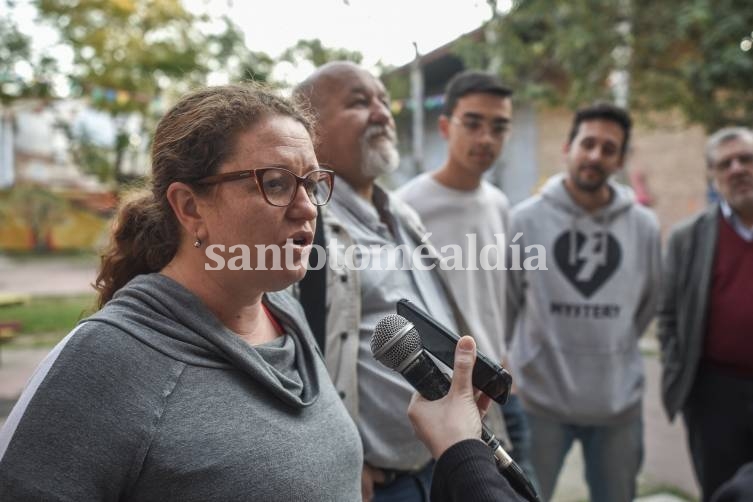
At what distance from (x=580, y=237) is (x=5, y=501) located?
9.05 feet

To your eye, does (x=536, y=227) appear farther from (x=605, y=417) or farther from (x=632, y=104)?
(x=632, y=104)

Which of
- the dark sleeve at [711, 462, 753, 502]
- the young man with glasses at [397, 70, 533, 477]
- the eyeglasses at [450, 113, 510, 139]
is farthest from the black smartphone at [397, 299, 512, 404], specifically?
the eyeglasses at [450, 113, 510, 139]

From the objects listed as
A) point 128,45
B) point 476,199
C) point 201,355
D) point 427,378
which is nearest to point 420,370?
point 427,378

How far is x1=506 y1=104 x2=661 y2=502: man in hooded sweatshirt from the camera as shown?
3.10 meters

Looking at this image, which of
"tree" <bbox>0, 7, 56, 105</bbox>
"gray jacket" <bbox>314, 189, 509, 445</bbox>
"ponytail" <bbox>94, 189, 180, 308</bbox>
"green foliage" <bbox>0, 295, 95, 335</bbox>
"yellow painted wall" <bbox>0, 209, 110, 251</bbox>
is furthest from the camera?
"yellow painted wall" <bbox>0, 209, 110, 251</bbox>

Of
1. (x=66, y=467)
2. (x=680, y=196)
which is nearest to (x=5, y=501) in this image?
(x=66, y=467)

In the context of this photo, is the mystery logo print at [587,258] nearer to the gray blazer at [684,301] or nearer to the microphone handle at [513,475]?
the gray blazer at [684,301]

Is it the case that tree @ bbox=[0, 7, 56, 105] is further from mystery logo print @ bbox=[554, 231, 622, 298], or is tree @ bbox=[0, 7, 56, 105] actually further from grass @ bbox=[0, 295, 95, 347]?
mystery logo print @ bbox=[554, 231, 622, 298]

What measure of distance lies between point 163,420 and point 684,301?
2867 millimetres

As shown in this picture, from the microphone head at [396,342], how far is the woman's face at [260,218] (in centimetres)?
27

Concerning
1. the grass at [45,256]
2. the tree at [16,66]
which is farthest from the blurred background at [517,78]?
the grass at [45,256]

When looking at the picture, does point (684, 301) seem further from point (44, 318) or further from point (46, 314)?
point (46, 314)

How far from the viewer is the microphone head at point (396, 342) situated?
4.49ft

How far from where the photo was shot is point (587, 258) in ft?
10.5
